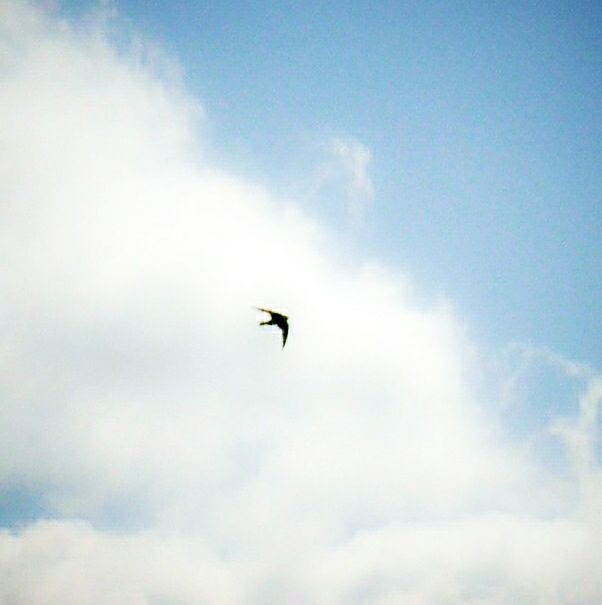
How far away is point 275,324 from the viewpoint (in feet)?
92.8
